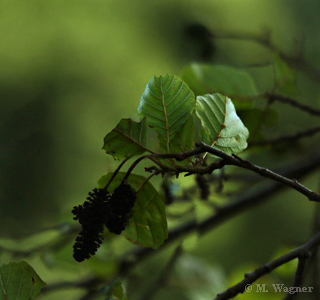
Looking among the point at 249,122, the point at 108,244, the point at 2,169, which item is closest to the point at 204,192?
the point at 249,122

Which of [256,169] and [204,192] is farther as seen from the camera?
[204,192]

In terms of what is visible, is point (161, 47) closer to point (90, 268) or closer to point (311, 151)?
point (311, 151)

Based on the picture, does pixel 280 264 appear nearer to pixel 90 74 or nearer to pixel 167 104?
pixel 167 104

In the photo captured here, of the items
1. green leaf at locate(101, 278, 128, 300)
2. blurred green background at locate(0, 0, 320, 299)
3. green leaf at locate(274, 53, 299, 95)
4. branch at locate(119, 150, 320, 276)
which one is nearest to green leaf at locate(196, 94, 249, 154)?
green leaf at locate(101, 278, 128, 300)

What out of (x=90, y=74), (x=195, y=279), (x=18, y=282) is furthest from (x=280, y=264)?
(x=90, y=74)

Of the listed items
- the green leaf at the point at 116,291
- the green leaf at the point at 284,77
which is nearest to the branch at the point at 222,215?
the green leaf at the point at 284,77

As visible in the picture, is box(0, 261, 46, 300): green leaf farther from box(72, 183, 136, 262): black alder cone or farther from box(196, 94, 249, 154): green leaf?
box(196, 94, 249, 154): green leaf
